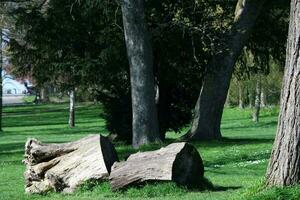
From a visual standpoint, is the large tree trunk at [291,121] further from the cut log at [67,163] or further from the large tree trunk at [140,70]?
the large tree trunk at [140,70]

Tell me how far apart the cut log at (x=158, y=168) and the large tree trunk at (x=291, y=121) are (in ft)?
8.02

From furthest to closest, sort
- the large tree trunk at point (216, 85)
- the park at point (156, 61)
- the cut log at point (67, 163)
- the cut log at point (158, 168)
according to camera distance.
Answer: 1. the large tree trunk at point (216, 85)
2. the park at point (156, 61)
3. the cut log at point (67, 163)
4. the cut log at point (158, 168)

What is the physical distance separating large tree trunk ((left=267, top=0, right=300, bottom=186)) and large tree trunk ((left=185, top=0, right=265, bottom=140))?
15456 millimetres

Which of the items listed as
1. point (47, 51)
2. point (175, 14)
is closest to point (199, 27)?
point (175, 14)

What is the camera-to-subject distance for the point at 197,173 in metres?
12.2

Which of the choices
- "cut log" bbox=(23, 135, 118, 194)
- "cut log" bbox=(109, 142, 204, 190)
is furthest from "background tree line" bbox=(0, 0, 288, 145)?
"cut log" bbox=(109, 142, 204, 190)

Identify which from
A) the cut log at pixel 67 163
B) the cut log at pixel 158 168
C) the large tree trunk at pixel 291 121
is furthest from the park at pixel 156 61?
the large tree trunk at pixel 291 121

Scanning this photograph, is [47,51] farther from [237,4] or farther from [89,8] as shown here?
[237,4]

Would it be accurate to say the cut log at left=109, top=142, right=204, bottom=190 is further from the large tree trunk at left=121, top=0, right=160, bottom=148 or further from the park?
the large tree trunk at left=121, top=0, right=160, bottom=148

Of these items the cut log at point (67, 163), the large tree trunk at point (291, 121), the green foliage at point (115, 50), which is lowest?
the cut log at point (67, 163)

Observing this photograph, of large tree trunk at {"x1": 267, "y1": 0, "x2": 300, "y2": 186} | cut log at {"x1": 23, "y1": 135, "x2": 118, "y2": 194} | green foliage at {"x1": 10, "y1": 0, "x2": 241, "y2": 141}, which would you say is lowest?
cut log at {"x1": 23, "y1": 135, "x2": 118, "y2": 194}

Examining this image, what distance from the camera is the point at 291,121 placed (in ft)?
31.0

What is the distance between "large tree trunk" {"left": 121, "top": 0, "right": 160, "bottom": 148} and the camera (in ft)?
72.7

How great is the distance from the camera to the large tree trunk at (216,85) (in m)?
25.0
